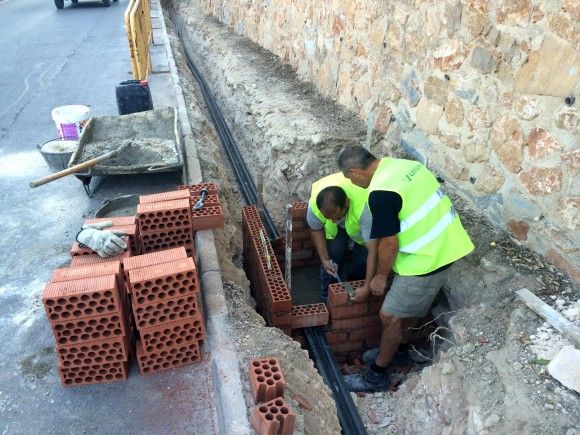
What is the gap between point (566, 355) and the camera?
2.88m

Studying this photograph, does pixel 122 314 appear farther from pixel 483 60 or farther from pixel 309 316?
pixel 483 60

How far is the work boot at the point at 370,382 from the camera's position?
445cm

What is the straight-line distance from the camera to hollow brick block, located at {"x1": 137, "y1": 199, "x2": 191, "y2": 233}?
3.73 meters

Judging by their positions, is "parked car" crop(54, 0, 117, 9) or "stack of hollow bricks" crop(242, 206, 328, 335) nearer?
"stack of hollow bricks" crop(242, 206, 328, 335)

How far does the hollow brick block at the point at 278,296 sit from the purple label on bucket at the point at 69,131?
326cm

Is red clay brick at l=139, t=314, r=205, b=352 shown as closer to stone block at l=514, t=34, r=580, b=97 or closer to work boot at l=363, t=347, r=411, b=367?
work boot at l=363, t=347, r=411, b=367

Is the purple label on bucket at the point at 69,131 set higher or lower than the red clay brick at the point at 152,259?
lower

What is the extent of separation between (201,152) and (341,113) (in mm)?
1941

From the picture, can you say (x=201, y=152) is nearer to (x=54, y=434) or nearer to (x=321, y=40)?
(x=321, y=40)

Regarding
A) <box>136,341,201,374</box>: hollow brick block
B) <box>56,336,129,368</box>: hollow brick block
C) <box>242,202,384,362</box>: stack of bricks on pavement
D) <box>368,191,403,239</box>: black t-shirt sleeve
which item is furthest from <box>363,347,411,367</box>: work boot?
<box>56,336,129,368</box>: hollow brick block

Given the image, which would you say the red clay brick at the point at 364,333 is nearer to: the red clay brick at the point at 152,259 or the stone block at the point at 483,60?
the red clay brick at the point at 152,259

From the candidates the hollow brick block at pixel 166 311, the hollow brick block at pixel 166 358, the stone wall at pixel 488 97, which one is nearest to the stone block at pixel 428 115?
the stone wall at pixel 488 97

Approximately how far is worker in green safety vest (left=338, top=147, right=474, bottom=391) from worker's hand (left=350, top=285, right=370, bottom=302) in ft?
0.57

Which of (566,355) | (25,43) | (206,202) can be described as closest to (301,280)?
(206,202)
